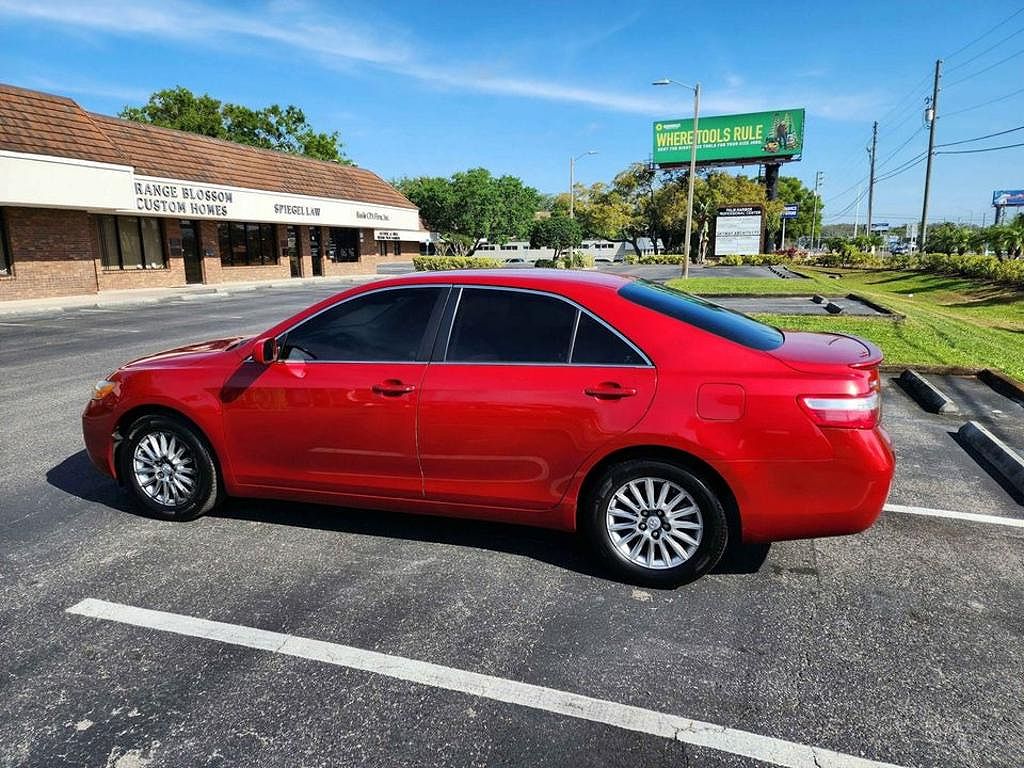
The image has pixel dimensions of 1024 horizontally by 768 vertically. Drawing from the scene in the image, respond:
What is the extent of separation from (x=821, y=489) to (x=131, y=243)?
27931 mm

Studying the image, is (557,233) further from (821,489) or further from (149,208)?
(821,489)

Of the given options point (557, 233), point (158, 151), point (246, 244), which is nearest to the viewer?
point (158, 151)

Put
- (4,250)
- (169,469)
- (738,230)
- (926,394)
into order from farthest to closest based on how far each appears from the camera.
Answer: (738,230), (4,250), (926,394), (169,469)

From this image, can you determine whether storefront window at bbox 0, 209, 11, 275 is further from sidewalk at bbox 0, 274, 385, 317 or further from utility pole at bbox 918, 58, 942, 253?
utility pole at bbox 918, 58, 942, 253

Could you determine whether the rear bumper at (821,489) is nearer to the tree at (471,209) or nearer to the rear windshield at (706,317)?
the rear windshield at (706,317)

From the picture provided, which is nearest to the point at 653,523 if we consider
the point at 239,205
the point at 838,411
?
the point at 838,411

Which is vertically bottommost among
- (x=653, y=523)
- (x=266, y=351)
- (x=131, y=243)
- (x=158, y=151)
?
(x=653, y=523)

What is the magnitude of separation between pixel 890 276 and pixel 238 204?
35.2m

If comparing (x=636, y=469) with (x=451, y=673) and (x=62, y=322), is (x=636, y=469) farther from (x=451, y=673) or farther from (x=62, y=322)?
(x=62, y=322)

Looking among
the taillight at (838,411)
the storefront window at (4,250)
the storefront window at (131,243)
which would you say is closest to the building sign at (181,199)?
the storefront window at (131,243)

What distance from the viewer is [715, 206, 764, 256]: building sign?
61125 millimetres

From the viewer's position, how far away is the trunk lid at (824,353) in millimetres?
3480

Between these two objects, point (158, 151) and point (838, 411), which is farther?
point (158, 151)

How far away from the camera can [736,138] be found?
241 feet
